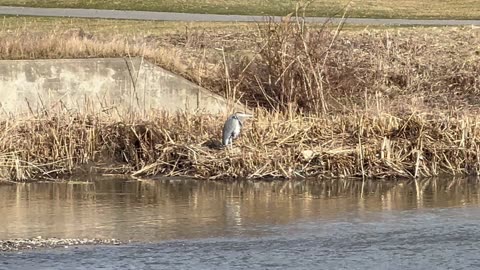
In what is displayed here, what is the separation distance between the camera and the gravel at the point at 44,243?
1116 centimetres

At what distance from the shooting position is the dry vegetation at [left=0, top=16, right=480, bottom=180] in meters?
16.2

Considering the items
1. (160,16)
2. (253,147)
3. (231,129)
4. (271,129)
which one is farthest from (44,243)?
(160,16)

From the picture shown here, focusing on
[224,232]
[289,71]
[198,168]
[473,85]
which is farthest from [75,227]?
[473,85]

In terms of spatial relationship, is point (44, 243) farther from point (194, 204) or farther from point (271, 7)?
point (271, 7)

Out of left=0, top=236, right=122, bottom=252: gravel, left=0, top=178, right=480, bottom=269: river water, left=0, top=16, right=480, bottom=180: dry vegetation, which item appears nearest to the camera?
left=0, top=178, right=480, bottom=269: river water

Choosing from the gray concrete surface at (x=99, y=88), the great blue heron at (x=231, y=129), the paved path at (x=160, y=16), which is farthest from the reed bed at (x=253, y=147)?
the paved path at (x=160, y=16)

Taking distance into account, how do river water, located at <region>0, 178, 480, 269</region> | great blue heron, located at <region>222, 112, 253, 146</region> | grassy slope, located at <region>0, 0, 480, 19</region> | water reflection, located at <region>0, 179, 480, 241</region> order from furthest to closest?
grassy slope, located at <region>0, 0, 480, 19</region>
great blue heron, located at <region>222, 112, 253, 146</region>
water reflection, located at <region>0, 179, 480, 241</region>
river water, located at <region>0, 178, 480, 269</region>

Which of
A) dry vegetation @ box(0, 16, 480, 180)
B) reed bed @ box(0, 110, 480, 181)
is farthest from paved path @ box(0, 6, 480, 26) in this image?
reed bed @ box(0, 110, 480, 181)

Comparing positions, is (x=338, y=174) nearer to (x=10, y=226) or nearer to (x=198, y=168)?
(x=198, y=168)

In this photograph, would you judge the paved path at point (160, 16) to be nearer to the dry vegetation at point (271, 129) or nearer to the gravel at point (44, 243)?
the dry vegetation at point (271, 129)

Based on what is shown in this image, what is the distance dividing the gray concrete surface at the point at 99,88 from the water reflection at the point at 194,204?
2.87 m

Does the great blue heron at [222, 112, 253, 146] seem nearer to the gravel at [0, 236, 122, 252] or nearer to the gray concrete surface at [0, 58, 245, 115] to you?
the gray concrete surface at [0, 58, 245, 115]

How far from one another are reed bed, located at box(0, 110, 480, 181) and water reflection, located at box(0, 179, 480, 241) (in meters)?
0.43

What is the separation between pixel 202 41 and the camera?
25.0m
